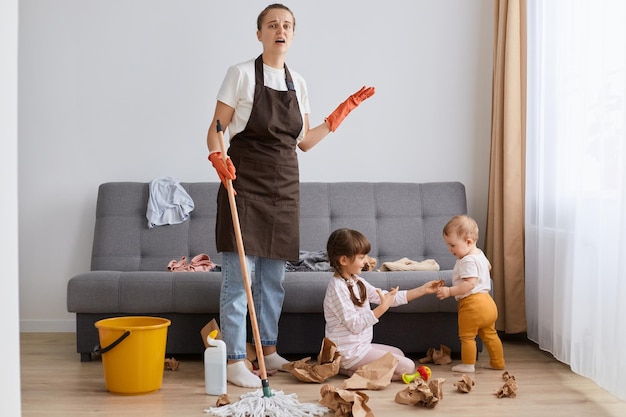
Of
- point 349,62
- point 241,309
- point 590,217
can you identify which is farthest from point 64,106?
point 590,217

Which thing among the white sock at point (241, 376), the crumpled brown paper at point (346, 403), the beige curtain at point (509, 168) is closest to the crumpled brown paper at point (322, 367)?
the white sock at point (241, 376)

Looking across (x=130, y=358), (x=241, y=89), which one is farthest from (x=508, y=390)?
(x=241, y=89)

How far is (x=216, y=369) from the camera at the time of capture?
9.42ft

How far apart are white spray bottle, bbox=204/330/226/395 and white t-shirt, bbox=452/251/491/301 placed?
1159 mm

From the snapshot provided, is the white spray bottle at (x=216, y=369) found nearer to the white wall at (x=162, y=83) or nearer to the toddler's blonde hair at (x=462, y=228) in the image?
the toddler's blonde hair at (x=462, y=228)

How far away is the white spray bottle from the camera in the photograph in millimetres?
2871

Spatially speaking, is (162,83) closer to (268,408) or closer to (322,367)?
(322,367)

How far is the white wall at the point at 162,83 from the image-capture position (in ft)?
14.6

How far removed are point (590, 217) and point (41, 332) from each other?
3.15m

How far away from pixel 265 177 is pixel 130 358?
91 centimetres

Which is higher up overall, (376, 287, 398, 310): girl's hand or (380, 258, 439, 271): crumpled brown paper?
(380, 258, 439, 271): crumpled brown paper

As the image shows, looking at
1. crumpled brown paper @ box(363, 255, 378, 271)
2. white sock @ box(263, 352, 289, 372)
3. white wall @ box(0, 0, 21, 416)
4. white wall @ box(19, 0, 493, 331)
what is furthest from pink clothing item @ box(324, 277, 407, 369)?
white wall @ box(0, 0, 21, 416)

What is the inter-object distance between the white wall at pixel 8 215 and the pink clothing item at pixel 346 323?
1.92 meters

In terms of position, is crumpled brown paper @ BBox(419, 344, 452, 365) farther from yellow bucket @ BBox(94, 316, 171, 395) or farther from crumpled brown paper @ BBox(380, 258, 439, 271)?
yellow bucket @ BBox(94, 316, 171, 395)
